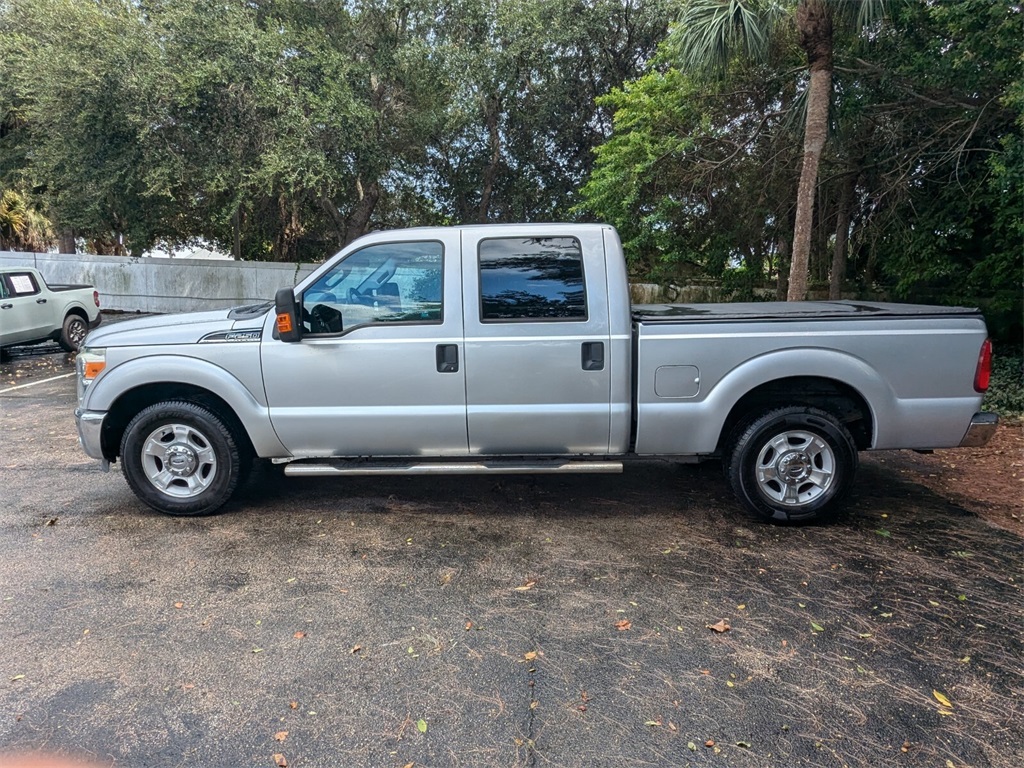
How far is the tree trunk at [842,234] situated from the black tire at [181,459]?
1024 centimetres

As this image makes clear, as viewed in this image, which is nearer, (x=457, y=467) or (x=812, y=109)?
(x=457, y=467)

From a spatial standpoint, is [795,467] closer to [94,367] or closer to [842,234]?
[94,367]

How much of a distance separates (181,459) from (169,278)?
52.6 feet

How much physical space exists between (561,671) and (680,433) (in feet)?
6.65

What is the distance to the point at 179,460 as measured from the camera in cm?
465

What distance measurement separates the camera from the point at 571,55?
15.0m

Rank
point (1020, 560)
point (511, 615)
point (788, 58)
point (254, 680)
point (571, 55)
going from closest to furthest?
point (254, 680) → point (511, 615) → point (1020, 560) → point (788, 58) → point (571, 55)

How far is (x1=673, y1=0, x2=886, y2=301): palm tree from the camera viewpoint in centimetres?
836

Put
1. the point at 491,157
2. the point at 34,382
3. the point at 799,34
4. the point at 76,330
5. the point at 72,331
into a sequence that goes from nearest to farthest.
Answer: the point at 799,34, the point at 34,382, the point at 72,331, the point at 76,330, the point at 491,157

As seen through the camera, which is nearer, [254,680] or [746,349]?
[254,680]

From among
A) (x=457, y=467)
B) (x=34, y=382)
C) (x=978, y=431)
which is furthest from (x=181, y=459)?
(x=34, y=382)

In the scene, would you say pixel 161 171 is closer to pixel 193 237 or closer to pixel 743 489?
pixel 193 237

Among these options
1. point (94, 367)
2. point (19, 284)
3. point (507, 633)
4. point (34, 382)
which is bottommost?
point (507, 633)

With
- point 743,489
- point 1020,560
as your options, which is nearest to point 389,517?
point 743,489
